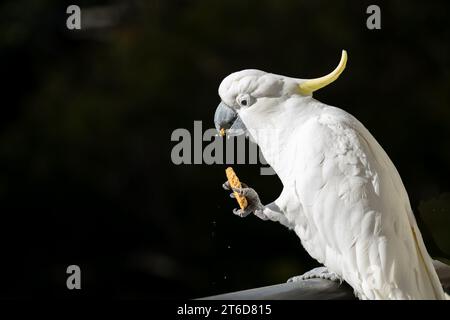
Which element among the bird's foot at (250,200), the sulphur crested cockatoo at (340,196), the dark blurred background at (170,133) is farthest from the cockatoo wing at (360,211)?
the dark blurred background at (170,133)

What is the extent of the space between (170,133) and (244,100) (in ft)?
7.56

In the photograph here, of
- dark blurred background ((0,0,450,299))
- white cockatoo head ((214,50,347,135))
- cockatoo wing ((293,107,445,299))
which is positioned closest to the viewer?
cockatoo wing ((293,107,445,299))

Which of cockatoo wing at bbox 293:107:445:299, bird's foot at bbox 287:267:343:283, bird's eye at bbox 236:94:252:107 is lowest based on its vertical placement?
bird's foot at bbox 287:267:343:283

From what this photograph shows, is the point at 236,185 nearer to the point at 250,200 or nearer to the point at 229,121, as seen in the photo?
the point at 250,200

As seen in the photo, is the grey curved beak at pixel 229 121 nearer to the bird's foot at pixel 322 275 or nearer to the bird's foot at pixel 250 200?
the bird's foot at pixel 250 200

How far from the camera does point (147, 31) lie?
4129 mm

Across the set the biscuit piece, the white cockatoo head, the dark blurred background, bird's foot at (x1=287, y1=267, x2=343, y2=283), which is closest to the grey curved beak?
the white cockatoo head

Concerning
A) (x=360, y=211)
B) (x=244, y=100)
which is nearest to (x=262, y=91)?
(x=244, y=100)

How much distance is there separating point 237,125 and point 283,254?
7.74ft

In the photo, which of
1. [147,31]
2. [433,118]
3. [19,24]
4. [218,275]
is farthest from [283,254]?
[19,24]

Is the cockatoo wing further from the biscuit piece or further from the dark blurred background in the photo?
the dark blurred background

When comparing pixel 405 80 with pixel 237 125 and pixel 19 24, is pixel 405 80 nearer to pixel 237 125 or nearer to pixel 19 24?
pixel 19 24

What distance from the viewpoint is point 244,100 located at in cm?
174

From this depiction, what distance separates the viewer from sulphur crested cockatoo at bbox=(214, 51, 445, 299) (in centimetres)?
158
